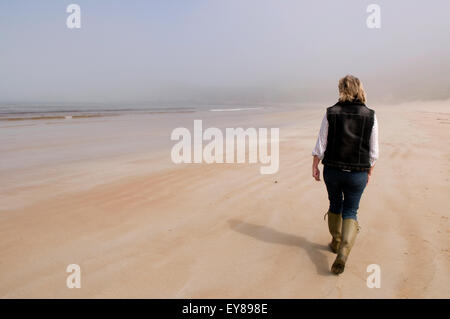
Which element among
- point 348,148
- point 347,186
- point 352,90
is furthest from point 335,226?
point 352,90

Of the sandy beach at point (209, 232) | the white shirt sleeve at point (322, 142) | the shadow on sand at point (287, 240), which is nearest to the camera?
the sandy beach at point (209, 232)

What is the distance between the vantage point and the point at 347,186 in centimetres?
347

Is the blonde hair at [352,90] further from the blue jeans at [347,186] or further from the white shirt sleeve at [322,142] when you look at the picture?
the blue jeans at [347,186]

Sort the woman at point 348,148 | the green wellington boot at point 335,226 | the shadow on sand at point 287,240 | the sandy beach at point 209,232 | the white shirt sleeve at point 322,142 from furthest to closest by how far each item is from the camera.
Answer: the green wellington boot at point 335,226 → the shadow on sand at point 287,240 → the white shirt sleeve at point 322,142 → the woman at point 348,148 → the sandy beach at point 209,232

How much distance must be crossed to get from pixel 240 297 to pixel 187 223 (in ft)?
6.12

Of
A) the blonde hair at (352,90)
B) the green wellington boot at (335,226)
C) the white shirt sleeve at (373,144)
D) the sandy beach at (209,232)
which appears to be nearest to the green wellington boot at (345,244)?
the sandy beach at (209,232)

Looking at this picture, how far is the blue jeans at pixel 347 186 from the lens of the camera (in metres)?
3.41

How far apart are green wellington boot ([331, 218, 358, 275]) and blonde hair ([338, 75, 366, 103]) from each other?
51.6 inches

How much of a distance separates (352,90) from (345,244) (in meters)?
1.61

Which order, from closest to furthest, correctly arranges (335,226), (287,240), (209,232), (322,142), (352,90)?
(352,90) < (322,142) < (335,226) < (287,240) < (209,232)

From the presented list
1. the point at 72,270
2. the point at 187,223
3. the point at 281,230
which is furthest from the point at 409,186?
the point at 72,270

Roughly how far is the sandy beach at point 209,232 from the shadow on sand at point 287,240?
0.01 m

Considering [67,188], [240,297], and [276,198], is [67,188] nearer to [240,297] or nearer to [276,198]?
[276,198]

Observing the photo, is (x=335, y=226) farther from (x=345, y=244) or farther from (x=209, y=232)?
(x=209, y=232)
